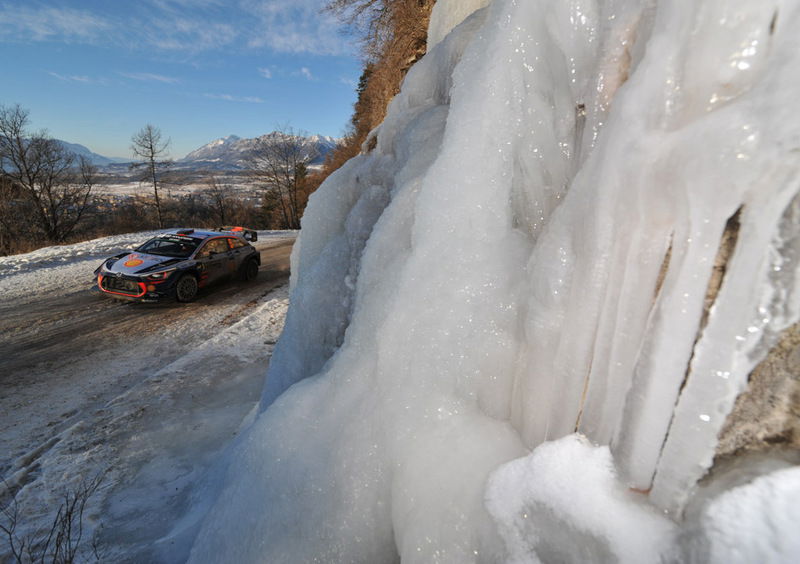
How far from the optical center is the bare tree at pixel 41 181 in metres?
18.9

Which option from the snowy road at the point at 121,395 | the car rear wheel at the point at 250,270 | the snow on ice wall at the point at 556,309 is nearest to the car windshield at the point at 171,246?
the snowy road at the point at 121,395

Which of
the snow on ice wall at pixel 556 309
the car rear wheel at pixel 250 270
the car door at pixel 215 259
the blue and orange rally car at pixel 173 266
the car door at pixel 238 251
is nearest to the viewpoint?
the snow on ice wall at pixel 556 309

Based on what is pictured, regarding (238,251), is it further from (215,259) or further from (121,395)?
(121,395)

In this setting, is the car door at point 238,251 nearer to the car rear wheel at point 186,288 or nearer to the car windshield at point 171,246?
the car windshield at point 171,246

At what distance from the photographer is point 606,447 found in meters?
1.30

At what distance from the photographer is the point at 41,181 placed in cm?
2009

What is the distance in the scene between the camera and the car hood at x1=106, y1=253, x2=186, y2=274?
7027 millimetres

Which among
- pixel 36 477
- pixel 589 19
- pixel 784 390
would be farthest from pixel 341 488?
pixel 36 477

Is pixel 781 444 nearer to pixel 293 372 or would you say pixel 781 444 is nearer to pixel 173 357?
pixel 293 372

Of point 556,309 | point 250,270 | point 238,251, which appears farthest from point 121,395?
point 250,270

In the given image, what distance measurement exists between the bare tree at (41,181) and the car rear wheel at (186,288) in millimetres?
18550

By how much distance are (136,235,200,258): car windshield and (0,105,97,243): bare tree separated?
17469 millimetres

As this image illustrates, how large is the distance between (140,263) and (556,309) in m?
8.10

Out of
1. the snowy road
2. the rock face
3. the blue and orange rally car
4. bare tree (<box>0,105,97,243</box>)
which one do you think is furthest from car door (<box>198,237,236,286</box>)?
bare tree (<box>0,105,97,243</box>)
